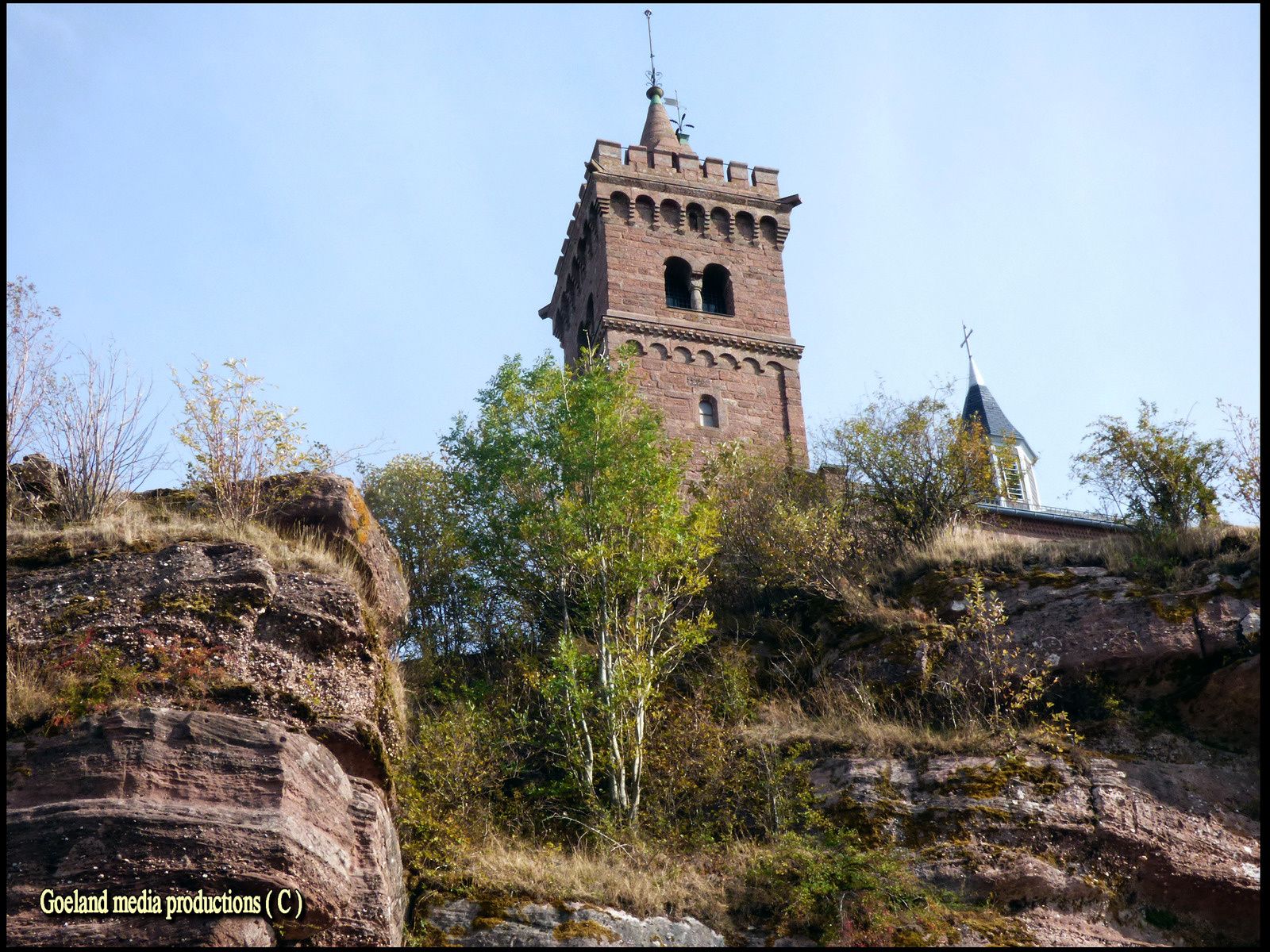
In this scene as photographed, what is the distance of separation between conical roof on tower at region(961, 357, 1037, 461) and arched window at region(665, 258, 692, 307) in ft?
72.9

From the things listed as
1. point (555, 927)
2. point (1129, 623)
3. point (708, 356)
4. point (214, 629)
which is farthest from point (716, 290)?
point (555, 927)

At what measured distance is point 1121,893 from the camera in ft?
54.5

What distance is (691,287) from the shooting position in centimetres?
3597

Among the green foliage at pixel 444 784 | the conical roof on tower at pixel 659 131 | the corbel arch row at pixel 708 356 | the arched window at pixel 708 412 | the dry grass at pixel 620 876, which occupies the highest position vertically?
the conical roof on tower at pixel 659 131

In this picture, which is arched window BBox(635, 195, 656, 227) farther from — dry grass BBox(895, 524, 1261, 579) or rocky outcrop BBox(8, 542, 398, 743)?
rocky outcrop BBox(8, 542, 398, 743)

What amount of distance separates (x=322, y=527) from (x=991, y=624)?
1041cm

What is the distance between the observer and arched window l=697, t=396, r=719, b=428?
1312 inches

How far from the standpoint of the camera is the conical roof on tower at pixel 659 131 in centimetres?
3984

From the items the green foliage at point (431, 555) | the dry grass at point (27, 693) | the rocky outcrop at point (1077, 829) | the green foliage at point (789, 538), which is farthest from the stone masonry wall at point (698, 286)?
the dry grass at point (27, 693)

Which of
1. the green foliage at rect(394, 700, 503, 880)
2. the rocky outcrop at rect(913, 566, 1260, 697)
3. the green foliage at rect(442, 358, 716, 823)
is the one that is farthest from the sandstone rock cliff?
the rocky outcrop at rect(913, 566, 1260, 697)

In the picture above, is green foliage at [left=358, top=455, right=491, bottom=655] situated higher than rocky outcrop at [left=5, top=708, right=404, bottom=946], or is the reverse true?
green foliage at [left=358, top=455, right=491, bottom=655]

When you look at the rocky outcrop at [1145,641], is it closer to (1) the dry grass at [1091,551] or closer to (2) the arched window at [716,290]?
(1) the dry grass at [1091,551]

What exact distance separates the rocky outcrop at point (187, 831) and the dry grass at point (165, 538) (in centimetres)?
325

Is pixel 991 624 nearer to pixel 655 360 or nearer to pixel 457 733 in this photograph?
pixel 457 733
